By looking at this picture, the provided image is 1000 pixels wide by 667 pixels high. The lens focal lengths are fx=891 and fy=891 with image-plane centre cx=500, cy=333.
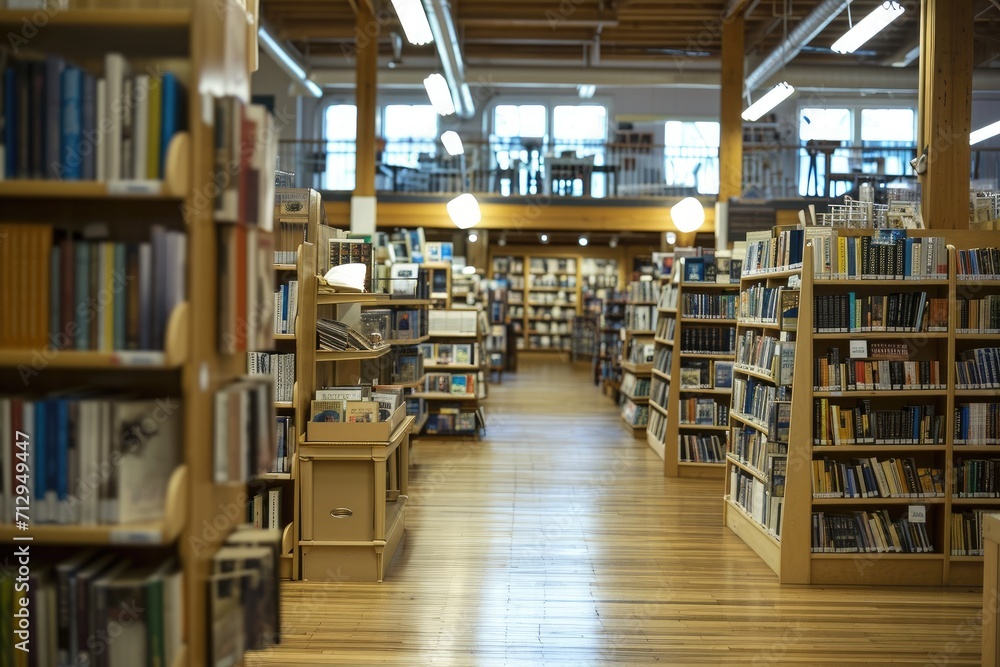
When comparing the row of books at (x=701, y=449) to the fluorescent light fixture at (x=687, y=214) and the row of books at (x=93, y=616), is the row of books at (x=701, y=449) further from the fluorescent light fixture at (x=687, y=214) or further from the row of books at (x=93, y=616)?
the row of books at (x=93, y=616)

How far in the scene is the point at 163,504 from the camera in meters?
2.02

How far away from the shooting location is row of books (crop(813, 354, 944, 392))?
4.93m

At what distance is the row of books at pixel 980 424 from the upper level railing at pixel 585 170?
8.67 metres

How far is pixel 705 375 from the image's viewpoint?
8.12 m

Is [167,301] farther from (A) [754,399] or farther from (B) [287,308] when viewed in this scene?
(A) [754,399]

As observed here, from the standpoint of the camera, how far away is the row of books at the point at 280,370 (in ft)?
15.9

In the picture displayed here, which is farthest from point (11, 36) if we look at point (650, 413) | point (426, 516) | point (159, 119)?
point (650, 413)

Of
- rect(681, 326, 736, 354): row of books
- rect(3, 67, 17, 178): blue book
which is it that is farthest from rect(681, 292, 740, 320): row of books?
rect(3, 67, 17, 178): blue book

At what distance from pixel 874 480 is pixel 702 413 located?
3099mm

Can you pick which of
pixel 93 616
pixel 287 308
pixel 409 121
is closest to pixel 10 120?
pixel 93 616

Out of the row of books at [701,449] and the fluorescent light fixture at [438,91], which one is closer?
Result: the row of books at [701,449]

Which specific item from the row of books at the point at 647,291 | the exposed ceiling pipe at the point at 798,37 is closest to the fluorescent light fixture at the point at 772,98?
the exposed ceiling pipe at the point at 798,37

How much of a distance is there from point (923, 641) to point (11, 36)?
4.19 metres

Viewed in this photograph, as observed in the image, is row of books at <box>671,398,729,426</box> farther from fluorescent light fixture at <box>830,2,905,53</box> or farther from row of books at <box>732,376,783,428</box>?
fluorescent light fixture at <box>830,2,905,53</box>
